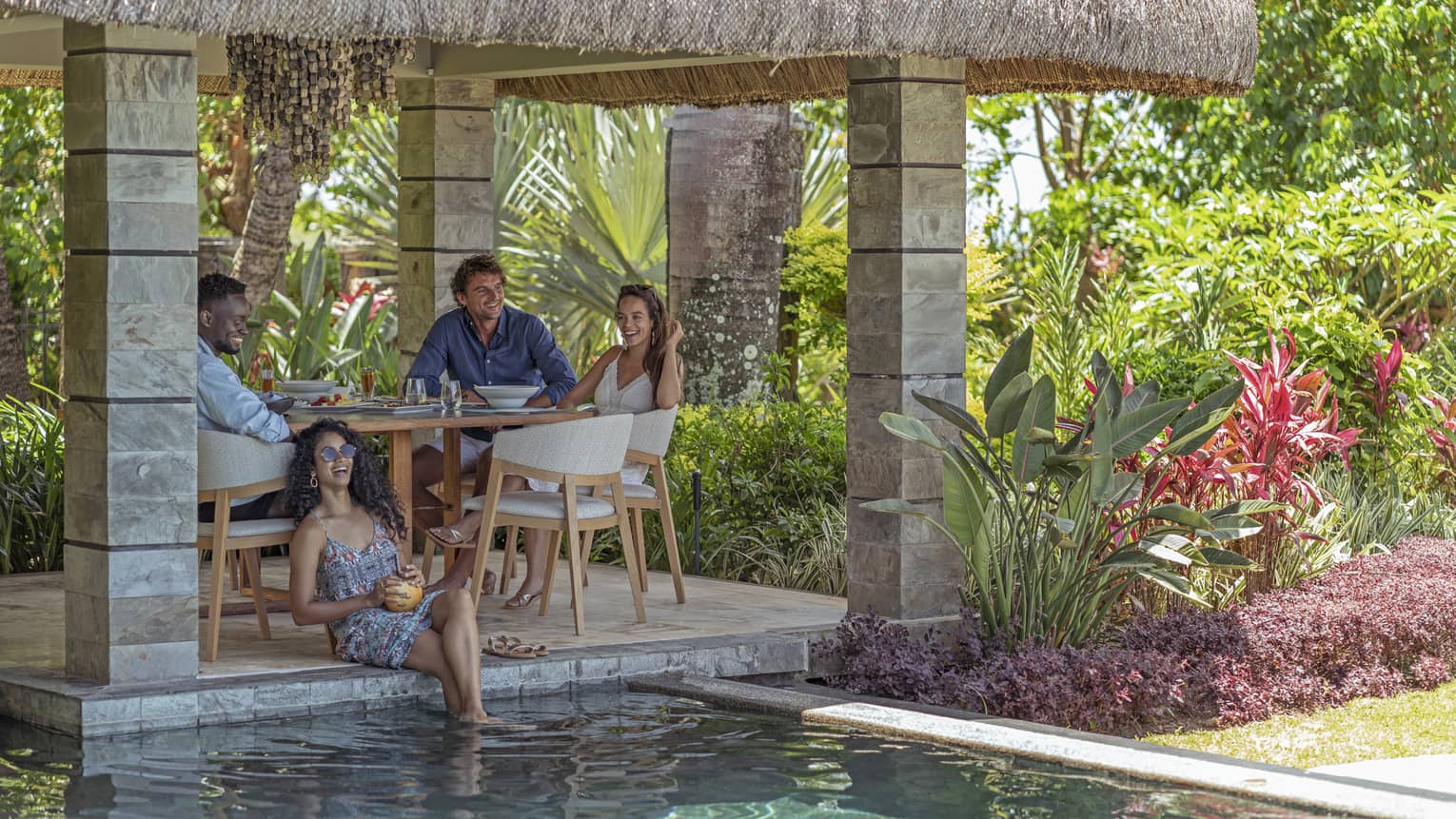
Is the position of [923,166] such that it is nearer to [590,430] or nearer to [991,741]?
[590,430]

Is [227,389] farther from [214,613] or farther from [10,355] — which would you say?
[10,355]

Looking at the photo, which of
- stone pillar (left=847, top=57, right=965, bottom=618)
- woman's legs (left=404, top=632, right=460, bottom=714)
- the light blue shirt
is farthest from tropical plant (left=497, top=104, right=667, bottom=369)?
woman's legs (left=404, top=632, right=460, bottom=714)

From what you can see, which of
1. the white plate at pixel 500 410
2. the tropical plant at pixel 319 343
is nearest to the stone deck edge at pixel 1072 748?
the white plate at pixel 500 410

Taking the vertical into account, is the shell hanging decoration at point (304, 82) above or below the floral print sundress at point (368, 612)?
above

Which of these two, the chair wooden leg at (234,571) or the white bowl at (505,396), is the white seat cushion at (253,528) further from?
the chair wooden leg at (234,571)

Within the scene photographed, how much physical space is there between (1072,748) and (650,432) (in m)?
2.92

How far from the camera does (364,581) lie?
6340 millimetres

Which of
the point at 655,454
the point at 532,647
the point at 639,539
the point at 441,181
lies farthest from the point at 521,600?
the point at 441,181

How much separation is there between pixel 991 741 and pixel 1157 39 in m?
2.86

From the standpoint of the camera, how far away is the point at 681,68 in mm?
9219

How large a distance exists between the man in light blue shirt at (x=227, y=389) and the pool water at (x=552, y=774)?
48.0 inches

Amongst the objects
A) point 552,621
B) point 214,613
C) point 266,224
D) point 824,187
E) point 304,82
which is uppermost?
point 824,187

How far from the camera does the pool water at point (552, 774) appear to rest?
4.78 m

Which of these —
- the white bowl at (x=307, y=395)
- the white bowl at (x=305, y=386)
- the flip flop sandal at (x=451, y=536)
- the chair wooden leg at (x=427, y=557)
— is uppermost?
the white bowl at (x=305, y=386)
